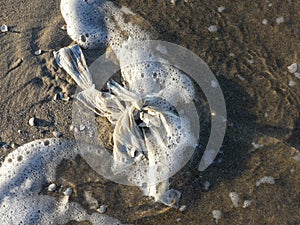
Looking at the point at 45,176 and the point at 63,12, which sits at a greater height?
the point at 63,12

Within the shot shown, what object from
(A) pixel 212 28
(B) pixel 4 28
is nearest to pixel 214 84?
(A) pixel 212 28

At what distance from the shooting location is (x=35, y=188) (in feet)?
11.4

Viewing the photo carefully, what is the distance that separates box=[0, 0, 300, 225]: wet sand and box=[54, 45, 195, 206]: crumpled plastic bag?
13cm

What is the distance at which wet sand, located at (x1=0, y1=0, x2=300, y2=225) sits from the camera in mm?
3357

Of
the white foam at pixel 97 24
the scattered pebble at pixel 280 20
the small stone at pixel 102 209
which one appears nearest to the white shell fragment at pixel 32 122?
the white foam at pixel 97 24

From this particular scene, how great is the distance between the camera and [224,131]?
11.3 feet

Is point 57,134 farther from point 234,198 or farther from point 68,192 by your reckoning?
point 234,198

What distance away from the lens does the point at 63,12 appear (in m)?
3.74

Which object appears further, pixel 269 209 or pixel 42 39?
pixel 42 39

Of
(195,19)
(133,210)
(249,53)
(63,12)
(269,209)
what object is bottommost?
(269,209)

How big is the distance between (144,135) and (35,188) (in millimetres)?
1177

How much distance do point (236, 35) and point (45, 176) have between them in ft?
7.73

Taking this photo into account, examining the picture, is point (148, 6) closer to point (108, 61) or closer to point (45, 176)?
point (108, 61)

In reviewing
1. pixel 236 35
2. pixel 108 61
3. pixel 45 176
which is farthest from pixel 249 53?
pixel 45 176
